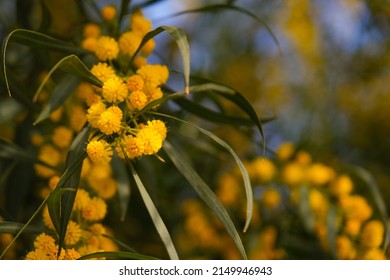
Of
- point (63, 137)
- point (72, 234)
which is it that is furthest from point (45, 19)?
point (72, 234)

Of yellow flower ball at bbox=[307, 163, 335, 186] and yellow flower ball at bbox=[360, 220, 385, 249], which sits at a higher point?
yellow flower ball at bbox=[307, 163, 335, 186]

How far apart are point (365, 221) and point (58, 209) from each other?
774mm

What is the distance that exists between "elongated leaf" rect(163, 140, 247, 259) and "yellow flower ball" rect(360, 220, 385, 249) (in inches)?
19.8

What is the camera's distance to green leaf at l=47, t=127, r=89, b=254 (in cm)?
77

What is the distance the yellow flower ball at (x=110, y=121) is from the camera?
790 millimetres

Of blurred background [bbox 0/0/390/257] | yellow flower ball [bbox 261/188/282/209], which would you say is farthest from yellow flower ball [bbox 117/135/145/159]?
blurred background [bbox 0/0/390/257]

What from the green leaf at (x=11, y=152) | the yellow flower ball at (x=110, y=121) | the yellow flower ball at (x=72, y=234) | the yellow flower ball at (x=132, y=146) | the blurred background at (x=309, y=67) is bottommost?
the yellow flower ball at (x=72, y=234)

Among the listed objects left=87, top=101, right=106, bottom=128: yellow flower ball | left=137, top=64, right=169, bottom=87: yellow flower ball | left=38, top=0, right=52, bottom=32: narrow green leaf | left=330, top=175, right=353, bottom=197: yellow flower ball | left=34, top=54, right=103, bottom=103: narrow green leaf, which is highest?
left=38, top=0, right=52, bottom=32: narrow green leaf

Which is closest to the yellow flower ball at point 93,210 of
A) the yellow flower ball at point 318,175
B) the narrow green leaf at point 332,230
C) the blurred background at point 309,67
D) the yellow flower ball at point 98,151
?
the yellow flower ball at point 98,151

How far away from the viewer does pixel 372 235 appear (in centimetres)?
122

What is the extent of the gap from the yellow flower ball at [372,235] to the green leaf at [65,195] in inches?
26.5

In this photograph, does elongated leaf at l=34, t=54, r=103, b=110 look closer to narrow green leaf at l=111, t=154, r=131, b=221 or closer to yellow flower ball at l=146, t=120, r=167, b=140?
yellow flower ball at l=146, t=120, r=167, b=140

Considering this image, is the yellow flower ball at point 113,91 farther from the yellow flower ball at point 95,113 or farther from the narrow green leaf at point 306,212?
the narrow green leaf at point 306,212
